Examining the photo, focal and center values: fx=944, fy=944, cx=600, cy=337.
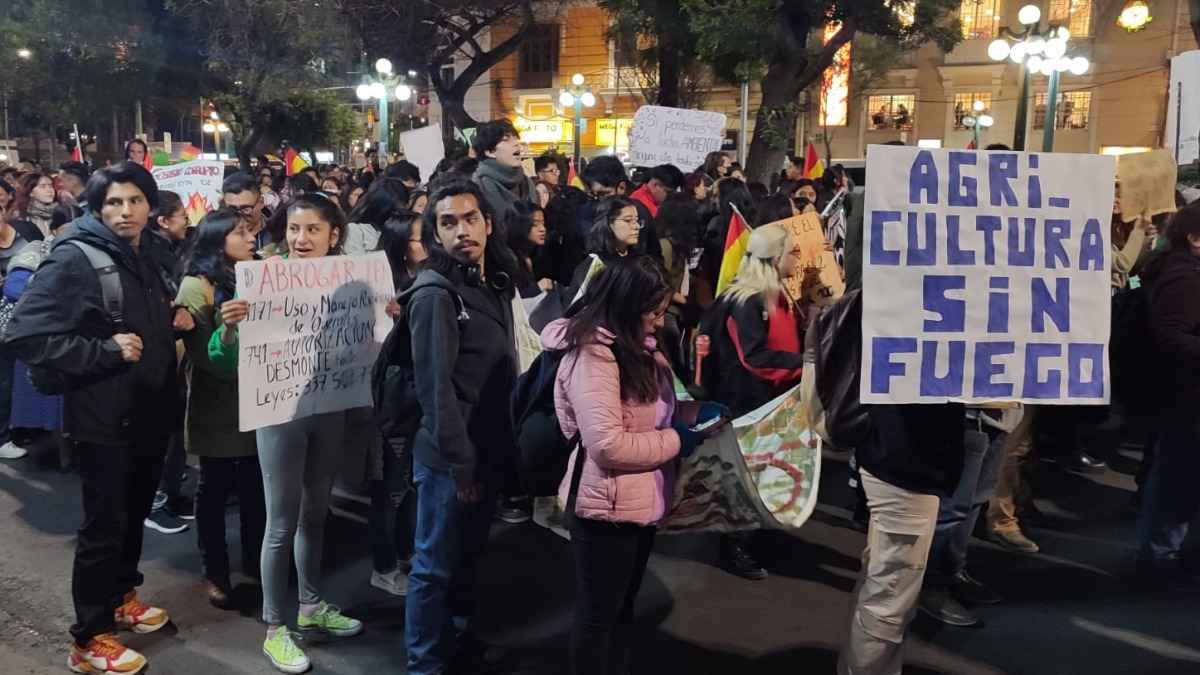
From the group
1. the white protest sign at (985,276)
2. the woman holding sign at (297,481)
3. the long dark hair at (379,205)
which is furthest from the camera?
the long dark hair at (379,205)

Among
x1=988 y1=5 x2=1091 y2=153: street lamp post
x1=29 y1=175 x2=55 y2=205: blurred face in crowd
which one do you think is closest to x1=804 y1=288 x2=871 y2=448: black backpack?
x1=29 y1=175 x2=55 y2=205: blurred face in crowd

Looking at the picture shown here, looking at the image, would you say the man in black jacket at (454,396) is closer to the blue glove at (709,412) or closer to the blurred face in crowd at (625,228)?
the blue glove at (709,412)

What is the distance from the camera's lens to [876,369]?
2982 millimetres

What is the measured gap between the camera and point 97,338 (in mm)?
3650

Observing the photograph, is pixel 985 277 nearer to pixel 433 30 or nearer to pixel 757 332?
pixel 757 332

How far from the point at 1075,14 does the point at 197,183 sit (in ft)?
121

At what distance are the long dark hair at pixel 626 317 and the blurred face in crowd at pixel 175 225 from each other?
152 inches

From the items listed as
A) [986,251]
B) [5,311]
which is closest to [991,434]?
[986,251]

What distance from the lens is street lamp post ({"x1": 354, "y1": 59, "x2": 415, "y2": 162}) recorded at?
2220 cm

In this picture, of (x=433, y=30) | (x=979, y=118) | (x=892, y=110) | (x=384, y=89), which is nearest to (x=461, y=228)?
(x=384, y=89)

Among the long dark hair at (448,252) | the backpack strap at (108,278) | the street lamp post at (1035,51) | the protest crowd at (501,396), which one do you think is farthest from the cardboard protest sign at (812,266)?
the street lamp post at (1035,51)

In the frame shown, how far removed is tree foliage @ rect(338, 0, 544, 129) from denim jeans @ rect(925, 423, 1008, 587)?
2191cm

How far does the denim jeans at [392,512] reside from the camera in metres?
4.68

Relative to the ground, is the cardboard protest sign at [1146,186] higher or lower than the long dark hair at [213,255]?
higher
